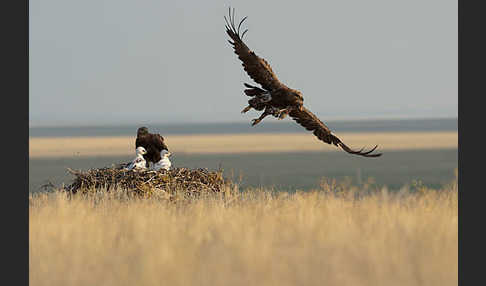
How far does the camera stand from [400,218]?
840 centimetres

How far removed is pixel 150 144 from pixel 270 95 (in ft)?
8.74

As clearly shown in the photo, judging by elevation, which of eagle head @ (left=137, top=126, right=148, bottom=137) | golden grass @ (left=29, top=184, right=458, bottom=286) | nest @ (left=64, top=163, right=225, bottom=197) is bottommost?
golden grass @ (left=29, top=184, right=458, bottom=286)

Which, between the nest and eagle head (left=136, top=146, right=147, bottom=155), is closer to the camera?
the nest

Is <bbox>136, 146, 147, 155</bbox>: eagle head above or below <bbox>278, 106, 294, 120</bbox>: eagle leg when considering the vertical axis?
below

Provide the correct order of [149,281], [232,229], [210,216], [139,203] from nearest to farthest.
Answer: [149,281], [232,229], [210,216], [139,203]

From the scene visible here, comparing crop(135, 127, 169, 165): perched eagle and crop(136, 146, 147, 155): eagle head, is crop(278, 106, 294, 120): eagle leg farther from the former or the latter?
crop(136, 146, 147, 155): eagle head

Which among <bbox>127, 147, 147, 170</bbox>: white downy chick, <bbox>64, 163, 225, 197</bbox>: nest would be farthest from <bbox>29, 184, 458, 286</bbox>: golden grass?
<bbox>127, 147, 147, 170</bbox>: white downy chick

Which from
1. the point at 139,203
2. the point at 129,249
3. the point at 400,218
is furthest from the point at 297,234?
the point at 139,203

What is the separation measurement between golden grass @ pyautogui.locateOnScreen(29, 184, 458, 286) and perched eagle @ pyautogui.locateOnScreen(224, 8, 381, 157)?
1.95 metres

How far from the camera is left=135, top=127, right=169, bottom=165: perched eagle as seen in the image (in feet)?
40.8

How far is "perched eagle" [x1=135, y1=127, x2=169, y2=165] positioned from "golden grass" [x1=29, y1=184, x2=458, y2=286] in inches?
95.1

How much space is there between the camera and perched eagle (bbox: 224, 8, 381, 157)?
11.2m

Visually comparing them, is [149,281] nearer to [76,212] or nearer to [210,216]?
[210,216]
